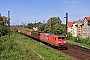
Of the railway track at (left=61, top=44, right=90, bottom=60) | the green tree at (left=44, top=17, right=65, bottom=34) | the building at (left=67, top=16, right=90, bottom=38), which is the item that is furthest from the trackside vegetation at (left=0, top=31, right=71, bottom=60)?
the building at (left=67, top=16, right=90, bottom=38)

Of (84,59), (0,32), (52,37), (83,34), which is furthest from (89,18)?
(84,59)

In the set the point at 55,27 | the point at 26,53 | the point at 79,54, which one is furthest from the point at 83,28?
the point at 26,53

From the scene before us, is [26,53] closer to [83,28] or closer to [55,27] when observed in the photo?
[55,27]

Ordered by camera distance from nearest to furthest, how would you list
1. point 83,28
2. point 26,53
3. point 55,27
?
point 26,53 → point 55,27 → point 83,28

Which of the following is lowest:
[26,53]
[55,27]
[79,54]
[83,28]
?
[79,54]

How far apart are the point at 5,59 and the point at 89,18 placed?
59.2 meters

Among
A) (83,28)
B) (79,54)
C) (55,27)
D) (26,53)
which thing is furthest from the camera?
(83,28)

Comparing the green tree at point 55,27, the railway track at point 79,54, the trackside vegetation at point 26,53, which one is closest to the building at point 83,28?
the green tree at point 55,27

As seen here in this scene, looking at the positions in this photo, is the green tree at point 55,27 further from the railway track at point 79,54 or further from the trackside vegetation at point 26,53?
the trackside vegetation at point 26,53

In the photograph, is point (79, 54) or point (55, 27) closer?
point (79, 54)

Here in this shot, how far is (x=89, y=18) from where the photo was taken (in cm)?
7125

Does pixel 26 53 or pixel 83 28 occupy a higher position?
pixel 83 28

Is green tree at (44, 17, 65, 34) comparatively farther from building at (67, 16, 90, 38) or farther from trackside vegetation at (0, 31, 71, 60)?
trackside vegetation at (0, 31, 71, 60)

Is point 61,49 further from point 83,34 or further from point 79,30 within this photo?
point 79,30
